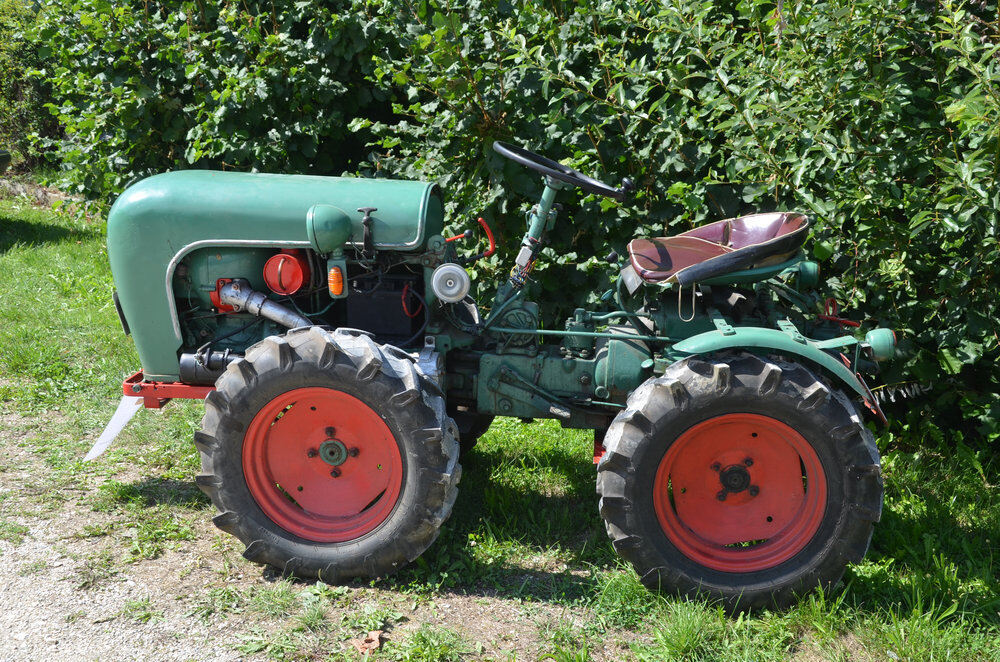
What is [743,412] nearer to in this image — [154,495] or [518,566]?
[518,566]

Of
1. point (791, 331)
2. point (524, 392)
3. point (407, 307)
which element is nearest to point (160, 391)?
point (407, 307)

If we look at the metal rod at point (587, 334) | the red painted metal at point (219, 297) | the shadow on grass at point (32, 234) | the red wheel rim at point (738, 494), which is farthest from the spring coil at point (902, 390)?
the shadow on grass at point (32, 234)

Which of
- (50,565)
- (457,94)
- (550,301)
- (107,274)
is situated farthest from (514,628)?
(107,274)

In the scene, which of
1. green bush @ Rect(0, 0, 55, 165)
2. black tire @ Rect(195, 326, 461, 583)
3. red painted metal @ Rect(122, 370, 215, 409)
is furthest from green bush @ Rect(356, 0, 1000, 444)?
green bush @ Rect(0, 0, 55, 165)

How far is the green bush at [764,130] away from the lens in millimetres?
4059

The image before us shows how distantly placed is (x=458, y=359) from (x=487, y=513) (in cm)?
77

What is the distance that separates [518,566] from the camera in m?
3.78

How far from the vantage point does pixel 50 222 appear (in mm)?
9984

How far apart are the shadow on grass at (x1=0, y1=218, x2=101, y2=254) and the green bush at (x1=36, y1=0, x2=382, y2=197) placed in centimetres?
234

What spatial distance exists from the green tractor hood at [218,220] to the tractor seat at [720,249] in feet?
3.31

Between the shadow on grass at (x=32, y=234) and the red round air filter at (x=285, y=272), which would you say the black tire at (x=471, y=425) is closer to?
the red round air filter at (x=285, y=272)

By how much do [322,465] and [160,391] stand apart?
0.84 meters

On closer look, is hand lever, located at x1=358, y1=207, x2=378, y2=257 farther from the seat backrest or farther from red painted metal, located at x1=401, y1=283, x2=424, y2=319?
the seat backrest

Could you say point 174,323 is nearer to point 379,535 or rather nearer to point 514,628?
point 379,535
